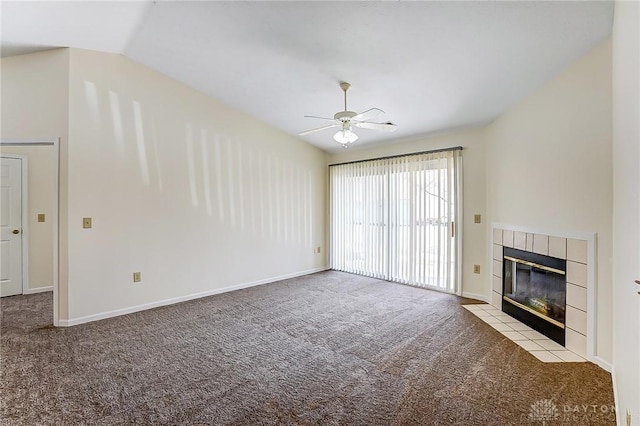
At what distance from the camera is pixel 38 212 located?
466 centimetres

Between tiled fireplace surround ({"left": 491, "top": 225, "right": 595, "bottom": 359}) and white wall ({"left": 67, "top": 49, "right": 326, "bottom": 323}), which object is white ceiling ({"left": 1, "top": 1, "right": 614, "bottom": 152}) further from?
tiled fireplace surround ({"left": 491, "top": 225, "right": 595, "bottom": 359})

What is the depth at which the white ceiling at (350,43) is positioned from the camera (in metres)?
2.30

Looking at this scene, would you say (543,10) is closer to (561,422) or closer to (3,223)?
(561,422)

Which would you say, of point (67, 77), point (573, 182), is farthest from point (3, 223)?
point (573, 182)

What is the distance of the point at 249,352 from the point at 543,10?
3447 mm

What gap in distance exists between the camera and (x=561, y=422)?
72.2 inches

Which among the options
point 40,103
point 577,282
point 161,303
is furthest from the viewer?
point 161,303

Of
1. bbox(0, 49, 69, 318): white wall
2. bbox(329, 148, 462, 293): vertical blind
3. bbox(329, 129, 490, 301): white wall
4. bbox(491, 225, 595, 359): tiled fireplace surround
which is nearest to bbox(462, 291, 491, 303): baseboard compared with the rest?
bbox(329, 129, 490, 301): white wall

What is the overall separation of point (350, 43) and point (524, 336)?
10.8 ft

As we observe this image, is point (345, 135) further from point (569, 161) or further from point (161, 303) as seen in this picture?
point (161, 303)

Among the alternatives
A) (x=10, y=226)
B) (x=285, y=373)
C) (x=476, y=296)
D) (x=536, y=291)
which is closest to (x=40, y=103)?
(x=10, y=226)

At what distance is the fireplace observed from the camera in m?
2.93

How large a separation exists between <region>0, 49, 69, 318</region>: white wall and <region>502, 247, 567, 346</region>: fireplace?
16.4 feet

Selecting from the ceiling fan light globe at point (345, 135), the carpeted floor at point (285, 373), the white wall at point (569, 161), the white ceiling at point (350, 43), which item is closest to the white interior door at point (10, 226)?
the carpeted floor at point (285, 373)
